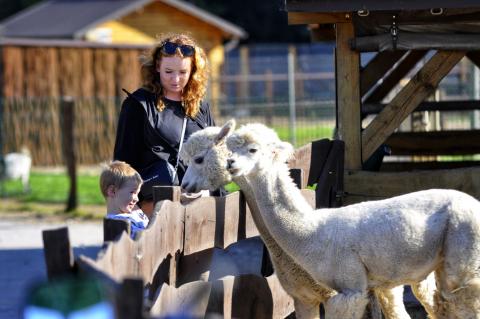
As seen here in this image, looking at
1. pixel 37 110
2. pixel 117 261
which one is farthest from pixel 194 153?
pixel 37 110

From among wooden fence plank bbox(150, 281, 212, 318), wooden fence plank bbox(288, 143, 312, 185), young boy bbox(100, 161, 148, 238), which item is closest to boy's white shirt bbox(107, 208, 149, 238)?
young boy bbox(100, 161, 148, 238)

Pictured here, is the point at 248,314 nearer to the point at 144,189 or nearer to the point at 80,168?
the point at 144,189

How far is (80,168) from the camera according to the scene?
2317 cm

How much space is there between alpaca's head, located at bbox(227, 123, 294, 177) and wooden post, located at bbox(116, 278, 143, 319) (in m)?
2.14

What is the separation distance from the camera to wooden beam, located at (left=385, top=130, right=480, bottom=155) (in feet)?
37.5

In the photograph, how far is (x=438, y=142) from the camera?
11.5 metres

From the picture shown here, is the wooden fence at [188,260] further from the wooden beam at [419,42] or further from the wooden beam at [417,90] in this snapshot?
the wooden beam at [419,42]

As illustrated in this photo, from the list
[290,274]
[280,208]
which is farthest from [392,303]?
[280,208]

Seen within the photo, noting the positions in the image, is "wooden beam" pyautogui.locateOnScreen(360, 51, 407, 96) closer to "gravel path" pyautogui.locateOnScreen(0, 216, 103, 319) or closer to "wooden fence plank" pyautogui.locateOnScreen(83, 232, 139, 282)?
"gravel path" pyautogui.locateOnScreen(0, 216, 103, 319)

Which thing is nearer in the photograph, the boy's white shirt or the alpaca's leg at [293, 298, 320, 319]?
the boy's white shirt

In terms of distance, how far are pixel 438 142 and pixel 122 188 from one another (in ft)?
21.0

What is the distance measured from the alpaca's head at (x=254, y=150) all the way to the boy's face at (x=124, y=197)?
2.03 ft

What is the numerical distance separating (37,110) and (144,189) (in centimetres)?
1663

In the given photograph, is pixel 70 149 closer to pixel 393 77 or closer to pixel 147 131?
pixel 393 77
